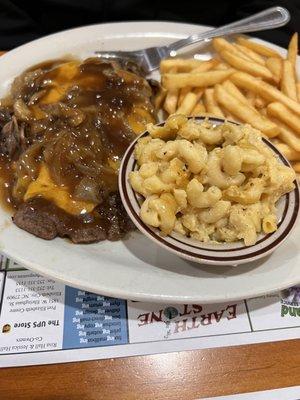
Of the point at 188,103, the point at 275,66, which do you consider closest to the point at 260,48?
the point at 275,66

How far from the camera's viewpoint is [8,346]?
4.53 feet

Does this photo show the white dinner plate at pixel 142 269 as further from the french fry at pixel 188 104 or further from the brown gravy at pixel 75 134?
the french fry at pixel 188 104

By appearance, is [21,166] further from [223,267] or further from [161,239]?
[223,267]

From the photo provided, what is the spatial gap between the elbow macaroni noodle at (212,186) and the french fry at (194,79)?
0.52m

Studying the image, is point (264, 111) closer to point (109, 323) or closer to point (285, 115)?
point (285, 115)

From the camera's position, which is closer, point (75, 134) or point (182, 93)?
point (75, 134)

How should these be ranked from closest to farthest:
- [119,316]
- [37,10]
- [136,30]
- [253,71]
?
[119,316] < [253,71] < [136,30] < [37,10]

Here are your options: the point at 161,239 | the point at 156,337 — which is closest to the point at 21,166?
the point at 161,239

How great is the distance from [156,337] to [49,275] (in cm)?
40

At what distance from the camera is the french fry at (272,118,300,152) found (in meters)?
1.80

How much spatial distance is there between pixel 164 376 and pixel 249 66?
137 cm

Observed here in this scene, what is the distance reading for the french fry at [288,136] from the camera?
5.90ft

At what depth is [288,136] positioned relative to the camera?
5.99 feet

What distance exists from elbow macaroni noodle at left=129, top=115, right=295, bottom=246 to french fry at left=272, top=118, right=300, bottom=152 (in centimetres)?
37
